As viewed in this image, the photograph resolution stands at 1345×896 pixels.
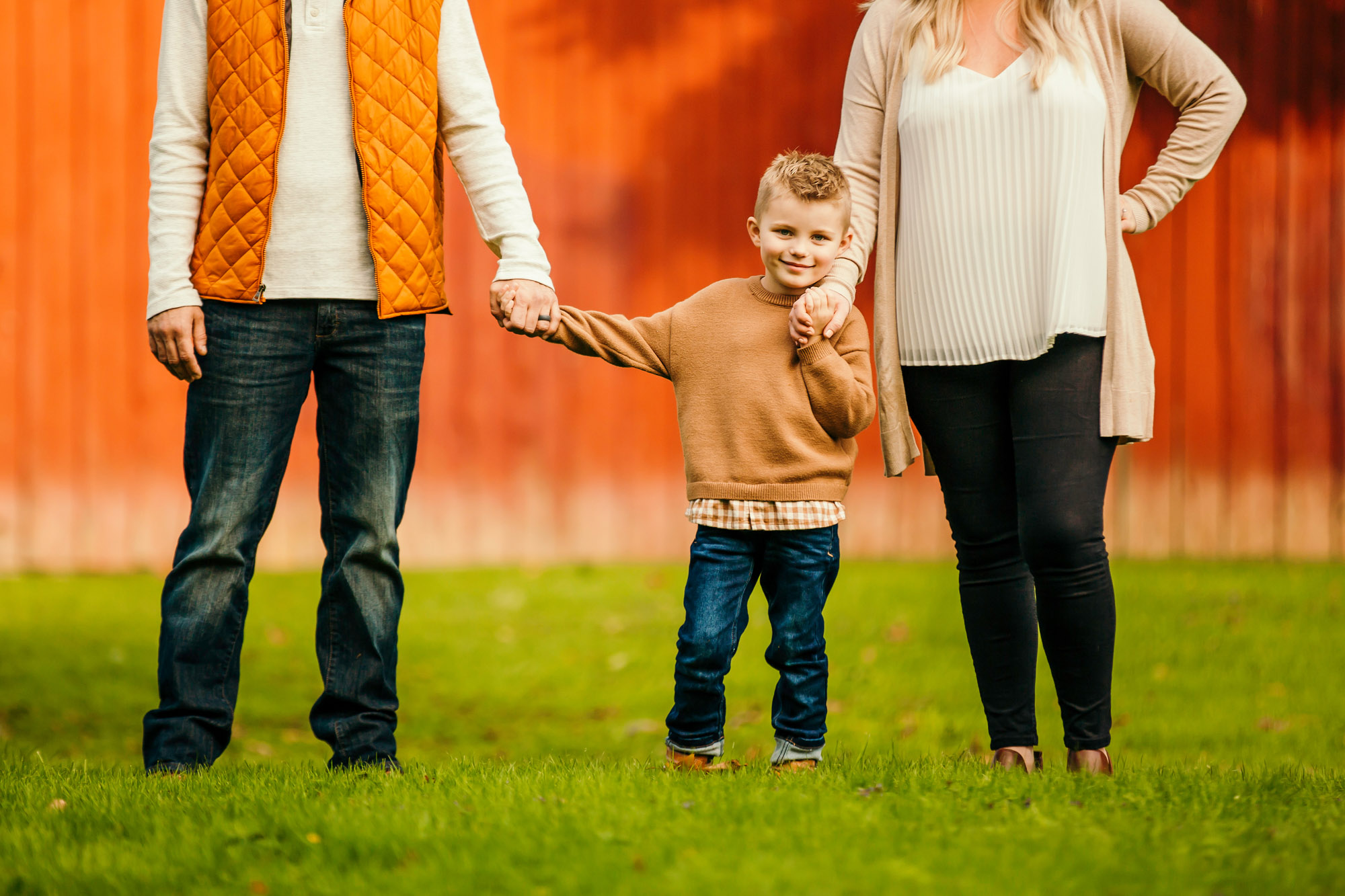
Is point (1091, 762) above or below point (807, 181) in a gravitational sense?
below

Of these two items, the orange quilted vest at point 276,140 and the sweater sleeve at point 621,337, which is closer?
the orange quilted vest at point 276,140

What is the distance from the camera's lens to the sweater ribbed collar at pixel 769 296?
2.63 metres

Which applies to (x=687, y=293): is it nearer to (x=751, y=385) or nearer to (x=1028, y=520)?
(x=751, y=385)

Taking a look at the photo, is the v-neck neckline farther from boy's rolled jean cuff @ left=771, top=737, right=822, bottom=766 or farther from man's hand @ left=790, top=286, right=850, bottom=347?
boy's rolled jean cuff @ left=771, top=737, right=822, bottom=766

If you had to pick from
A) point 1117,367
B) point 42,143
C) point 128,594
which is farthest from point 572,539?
point 1117,367

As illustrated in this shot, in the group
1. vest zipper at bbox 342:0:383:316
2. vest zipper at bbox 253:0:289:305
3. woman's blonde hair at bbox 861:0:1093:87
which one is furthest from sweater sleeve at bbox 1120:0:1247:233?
vest zipper at bbox 253:0:289:305

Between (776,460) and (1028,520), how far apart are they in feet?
1.79

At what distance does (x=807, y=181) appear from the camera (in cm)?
251

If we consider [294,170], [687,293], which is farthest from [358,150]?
[687,293]

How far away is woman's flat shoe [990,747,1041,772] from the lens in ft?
8.24

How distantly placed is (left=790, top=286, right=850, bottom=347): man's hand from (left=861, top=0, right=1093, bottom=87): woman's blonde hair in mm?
516

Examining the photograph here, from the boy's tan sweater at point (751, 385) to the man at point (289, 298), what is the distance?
25 cm

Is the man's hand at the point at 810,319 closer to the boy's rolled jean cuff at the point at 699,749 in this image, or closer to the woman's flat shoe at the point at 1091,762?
the boy's rolled jean cuff at the point at 699,749

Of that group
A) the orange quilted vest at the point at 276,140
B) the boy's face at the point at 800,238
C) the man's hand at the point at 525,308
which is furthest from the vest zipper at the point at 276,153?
the boy's face at the point at 800,238
